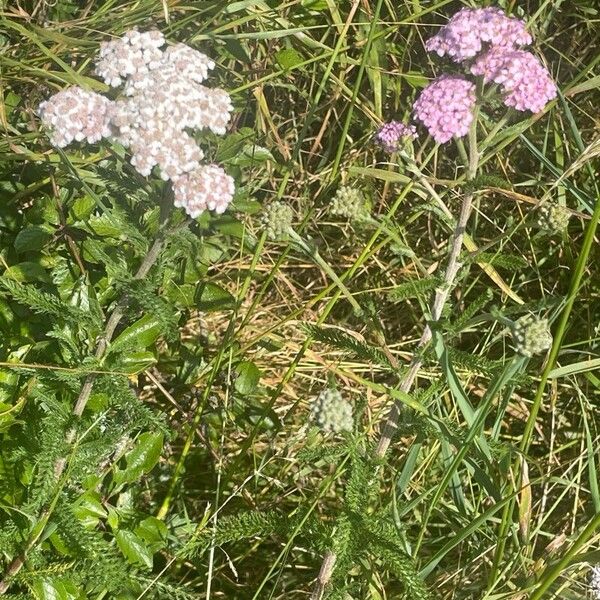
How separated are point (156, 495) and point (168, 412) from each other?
284 millimetres

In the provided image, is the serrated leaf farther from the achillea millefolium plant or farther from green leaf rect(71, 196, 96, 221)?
green leaf rect(71, 196, 96, 221)

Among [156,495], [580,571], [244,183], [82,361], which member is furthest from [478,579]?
[244,183]

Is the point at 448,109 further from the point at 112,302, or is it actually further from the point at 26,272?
the point at 26,272

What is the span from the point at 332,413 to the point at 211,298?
956 mm

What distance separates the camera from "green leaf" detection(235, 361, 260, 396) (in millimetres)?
2703

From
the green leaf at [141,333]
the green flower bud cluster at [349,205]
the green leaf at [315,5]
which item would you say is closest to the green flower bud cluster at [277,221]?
the green flower bud cluster at [349,205]

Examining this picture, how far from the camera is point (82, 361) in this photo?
2.10m

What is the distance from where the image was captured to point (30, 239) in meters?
2.48

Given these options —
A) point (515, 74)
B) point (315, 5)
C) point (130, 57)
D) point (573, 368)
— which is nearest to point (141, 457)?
point (130, 57)

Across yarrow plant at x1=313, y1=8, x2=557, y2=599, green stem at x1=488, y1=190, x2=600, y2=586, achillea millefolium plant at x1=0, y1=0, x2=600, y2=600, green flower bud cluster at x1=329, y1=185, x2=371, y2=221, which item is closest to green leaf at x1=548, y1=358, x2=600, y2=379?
achillea millefolium plant at x1=0, y1=0, x2=600, y2=600

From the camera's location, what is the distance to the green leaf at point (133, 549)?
2.30 meters

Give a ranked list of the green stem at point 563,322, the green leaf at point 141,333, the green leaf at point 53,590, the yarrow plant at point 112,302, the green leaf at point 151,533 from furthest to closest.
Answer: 1. the green leaf at point 151,533
2. the green leaf at point 141,333
3. the green leaf at point 53,590
4. the yarrow plant at point 112,302
5. the green stem at point 563,322

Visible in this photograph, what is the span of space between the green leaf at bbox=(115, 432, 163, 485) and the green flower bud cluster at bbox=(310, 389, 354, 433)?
0.71 meters

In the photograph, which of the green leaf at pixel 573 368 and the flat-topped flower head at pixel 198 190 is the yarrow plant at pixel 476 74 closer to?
the flat-topped flower head at pixel 198 190
